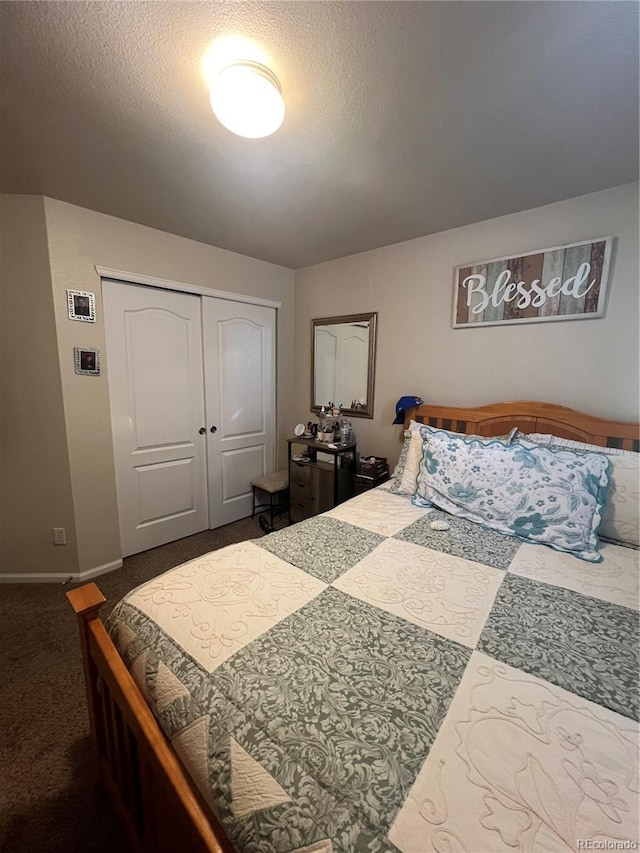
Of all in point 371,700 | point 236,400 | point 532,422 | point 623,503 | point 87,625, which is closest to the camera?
point 371,700

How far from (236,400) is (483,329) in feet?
6.79

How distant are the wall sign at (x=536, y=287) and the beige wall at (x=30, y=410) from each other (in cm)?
265

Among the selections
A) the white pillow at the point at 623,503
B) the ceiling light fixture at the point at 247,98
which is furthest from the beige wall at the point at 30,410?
the white pillow at the point at 623,503

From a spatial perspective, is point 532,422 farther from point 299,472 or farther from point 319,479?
point 299,472

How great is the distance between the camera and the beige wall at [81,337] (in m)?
2.01

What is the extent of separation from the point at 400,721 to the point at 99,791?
1229mm

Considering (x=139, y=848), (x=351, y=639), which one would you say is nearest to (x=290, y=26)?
(x=351, y=639)

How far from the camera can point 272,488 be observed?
3.10 meters

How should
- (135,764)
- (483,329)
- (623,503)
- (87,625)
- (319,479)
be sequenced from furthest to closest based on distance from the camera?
(319,479) < (483,329) < (623,503) < (87,625) < (135,764)

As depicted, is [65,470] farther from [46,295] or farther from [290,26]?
[290,26]

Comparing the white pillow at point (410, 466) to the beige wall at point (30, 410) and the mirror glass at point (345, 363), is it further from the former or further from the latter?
the beige wall at point (30, 410)

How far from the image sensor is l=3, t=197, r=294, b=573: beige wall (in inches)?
79.2

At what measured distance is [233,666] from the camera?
823 millimetres

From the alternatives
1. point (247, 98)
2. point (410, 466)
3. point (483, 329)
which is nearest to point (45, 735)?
point (410, 466)
